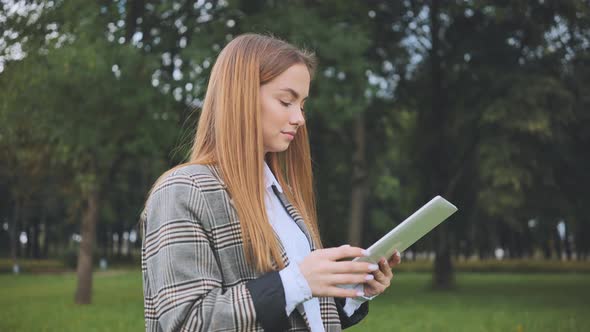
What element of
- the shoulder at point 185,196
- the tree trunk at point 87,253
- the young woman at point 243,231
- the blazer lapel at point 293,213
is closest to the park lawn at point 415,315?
the tree trunk at point 87,253

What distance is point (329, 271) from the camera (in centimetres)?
172

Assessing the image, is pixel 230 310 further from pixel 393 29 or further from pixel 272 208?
pixel 393 29

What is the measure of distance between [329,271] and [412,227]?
37 cm

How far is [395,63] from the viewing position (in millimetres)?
19859

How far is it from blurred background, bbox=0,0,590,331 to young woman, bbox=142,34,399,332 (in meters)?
8.52

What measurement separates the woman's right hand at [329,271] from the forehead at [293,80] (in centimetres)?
52

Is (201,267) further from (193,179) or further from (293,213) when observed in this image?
(293,213)

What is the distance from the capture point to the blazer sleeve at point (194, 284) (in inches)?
66.6

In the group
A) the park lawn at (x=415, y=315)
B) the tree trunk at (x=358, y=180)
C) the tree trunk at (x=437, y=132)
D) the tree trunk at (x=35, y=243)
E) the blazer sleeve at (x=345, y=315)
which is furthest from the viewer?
the tree trunk at (x=35, y=243)

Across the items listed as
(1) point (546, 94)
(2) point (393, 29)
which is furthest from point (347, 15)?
(1) point (546, 94)

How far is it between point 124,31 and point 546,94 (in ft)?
31.0

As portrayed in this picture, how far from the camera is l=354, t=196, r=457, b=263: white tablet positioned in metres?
1.96

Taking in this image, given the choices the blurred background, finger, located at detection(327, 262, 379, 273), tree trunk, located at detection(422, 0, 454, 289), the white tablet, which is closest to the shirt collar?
the white tablet

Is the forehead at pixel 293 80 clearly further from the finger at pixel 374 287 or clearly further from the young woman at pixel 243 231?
the finger at pixel 374 287
